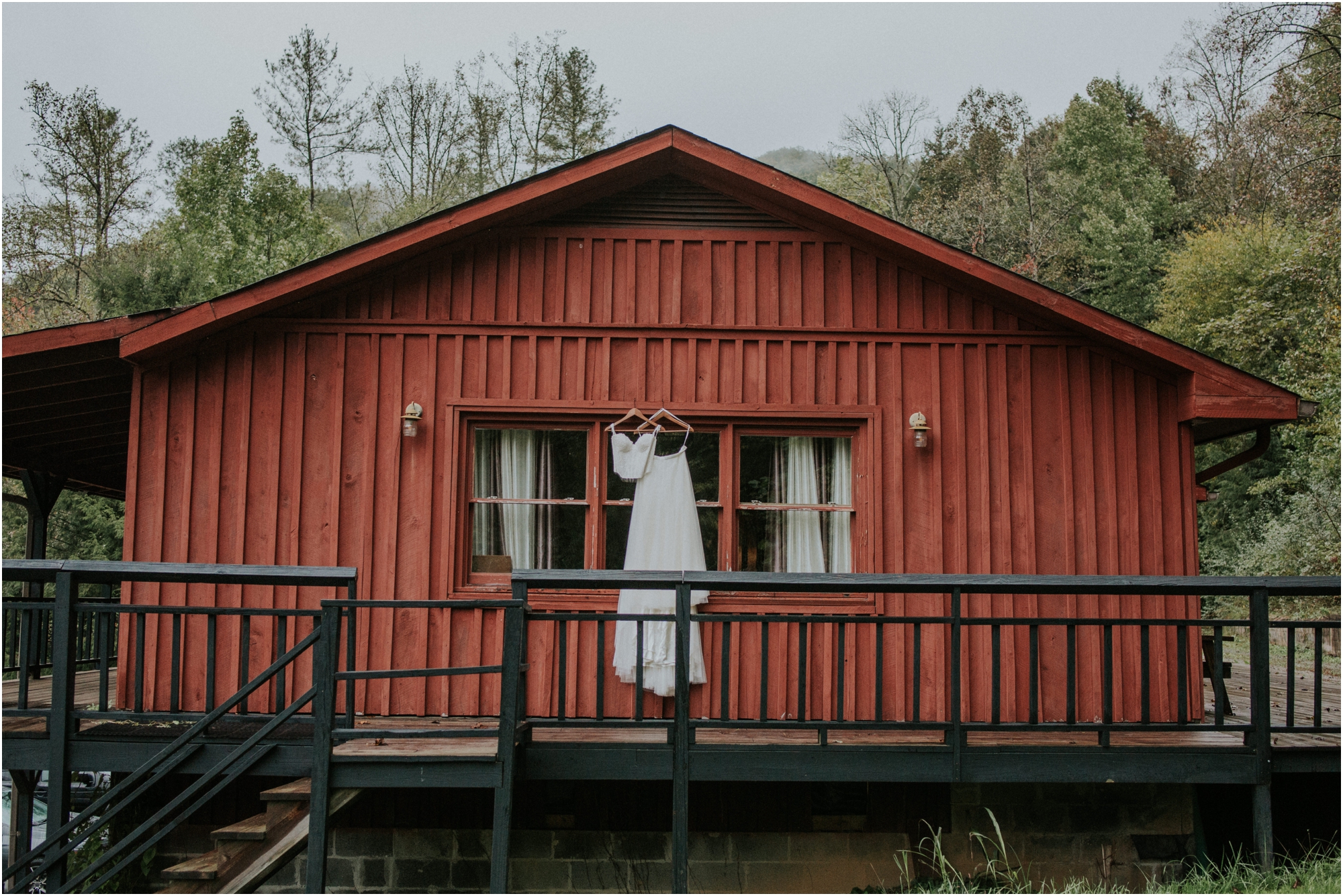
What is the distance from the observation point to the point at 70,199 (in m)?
25.7

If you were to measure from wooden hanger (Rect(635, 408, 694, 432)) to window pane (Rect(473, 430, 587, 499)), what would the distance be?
0.43 m

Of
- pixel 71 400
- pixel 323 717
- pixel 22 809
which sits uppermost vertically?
pixel 71 400

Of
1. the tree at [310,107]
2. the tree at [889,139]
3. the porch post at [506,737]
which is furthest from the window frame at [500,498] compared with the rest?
the tree at [889,139]

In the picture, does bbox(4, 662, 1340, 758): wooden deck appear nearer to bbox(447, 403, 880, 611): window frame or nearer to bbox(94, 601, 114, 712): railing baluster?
bbox(94, 601, 114, 712): railing baluster

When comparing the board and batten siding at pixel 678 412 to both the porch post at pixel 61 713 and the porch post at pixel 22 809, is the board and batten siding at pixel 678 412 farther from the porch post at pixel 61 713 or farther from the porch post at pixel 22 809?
the porch post at pixel 22 809

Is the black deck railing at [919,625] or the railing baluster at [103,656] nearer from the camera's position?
the black deck railing at [919,625]

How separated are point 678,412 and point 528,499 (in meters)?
1.19

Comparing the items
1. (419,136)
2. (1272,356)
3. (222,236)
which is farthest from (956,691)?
(419,136)

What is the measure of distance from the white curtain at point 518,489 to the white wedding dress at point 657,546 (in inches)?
23.7

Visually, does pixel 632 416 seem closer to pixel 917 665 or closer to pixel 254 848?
pixel 917 665

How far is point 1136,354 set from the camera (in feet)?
21.7

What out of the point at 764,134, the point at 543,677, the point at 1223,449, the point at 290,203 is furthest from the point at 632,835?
the point at 764,134

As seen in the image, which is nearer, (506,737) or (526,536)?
(506,737)

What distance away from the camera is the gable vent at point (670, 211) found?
690 cm
